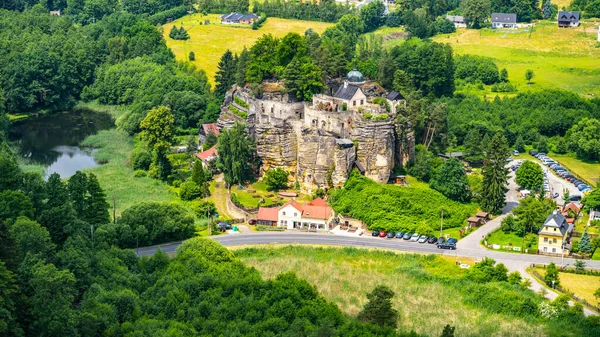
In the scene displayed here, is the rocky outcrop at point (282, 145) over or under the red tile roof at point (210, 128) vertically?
over

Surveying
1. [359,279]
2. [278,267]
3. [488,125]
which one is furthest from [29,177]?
[488,125]

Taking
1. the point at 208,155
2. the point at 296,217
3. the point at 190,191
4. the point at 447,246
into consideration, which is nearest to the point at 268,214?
the point at 296,217

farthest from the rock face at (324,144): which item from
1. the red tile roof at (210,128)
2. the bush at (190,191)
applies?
the red tile roof at (210,128)

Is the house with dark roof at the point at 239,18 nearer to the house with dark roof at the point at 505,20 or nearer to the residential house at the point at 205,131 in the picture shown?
the house with dark roof at the point at 505,20

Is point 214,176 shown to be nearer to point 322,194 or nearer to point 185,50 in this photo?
point 322,194

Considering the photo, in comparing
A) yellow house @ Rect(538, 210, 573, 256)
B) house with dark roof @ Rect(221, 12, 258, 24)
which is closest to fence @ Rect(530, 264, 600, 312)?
yellow house @ Rect(538, 210, 573, 256)

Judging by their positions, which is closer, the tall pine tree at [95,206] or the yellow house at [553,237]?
the yellow house at [553,237]

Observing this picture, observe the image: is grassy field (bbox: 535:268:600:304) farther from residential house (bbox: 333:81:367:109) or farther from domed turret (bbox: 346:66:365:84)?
domed turret (bbox: 346:66:365:84)
